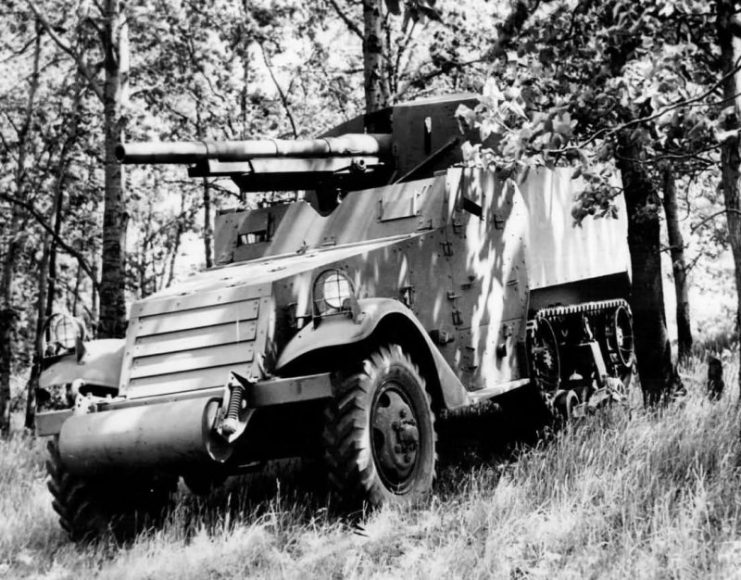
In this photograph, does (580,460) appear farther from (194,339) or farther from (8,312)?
(8,312)

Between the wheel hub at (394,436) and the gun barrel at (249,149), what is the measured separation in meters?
2.06

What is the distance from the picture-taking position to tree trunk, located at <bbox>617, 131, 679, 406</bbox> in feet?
24.6

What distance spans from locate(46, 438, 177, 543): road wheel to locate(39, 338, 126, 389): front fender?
0.40 meters

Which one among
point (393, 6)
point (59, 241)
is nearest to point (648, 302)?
point (393, 6)

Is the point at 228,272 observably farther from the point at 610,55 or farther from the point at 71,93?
the point at 71,93

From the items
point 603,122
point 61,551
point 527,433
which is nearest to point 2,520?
point 61,551

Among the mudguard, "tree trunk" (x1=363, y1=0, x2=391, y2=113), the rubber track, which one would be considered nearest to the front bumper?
the mudguard

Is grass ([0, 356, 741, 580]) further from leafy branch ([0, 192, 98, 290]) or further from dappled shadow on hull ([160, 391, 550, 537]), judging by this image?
leafy branch ([0, 192, 98, 290])

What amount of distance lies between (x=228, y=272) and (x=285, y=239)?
80cm

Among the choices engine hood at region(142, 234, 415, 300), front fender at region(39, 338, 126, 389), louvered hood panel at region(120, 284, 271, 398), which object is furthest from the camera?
engine hood at region(142, 234, 415, 300)

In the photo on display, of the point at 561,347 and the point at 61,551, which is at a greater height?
the point at 561,347

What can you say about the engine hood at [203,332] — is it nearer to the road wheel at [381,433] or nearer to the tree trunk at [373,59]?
the road wheel at [381,433]

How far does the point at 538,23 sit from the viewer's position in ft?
19.3

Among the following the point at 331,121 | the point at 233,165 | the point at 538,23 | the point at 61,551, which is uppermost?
the point at 331,121
